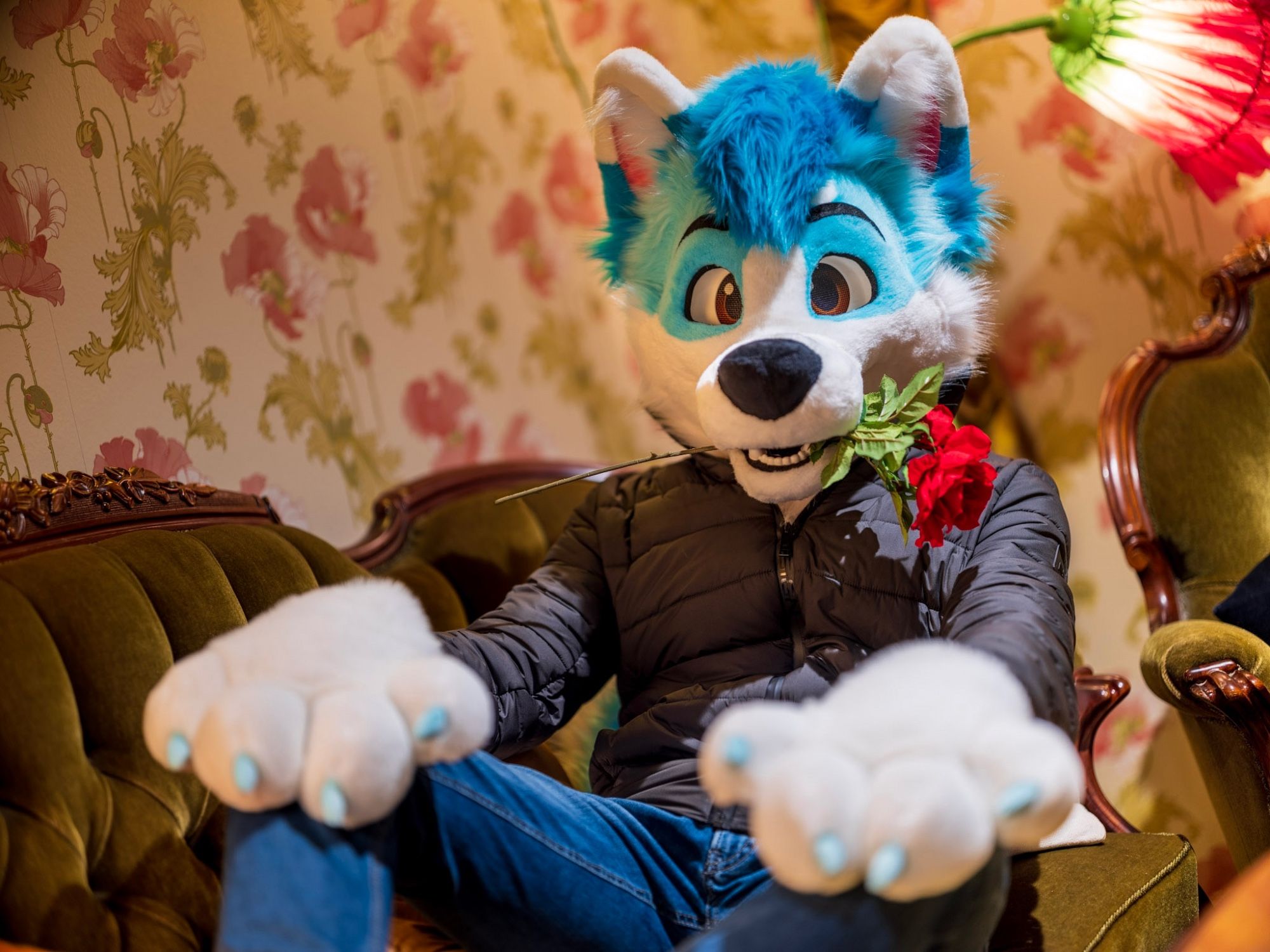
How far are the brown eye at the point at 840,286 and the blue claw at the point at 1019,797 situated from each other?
1.96 ft

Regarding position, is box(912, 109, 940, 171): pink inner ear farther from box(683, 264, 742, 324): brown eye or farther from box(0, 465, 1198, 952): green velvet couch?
box(0, 465, 1198, 952): green velvet couch

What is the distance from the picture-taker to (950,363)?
119 centimetres

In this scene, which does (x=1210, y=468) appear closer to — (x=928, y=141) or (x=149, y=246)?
(x=928, y=141)

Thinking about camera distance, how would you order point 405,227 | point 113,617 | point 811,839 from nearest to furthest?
point 811,839
point 113,617
point 405,227

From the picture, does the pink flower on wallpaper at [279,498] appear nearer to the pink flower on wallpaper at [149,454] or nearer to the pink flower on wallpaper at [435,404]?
the pink flower on wallpaper at [149,454]

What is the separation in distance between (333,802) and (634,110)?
837 mm

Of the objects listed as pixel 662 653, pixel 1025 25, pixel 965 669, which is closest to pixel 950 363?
pixel 662 653

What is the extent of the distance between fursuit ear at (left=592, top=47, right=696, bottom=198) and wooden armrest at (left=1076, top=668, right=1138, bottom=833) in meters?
0.93

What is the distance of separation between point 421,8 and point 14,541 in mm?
1219

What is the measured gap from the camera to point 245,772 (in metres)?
0.68

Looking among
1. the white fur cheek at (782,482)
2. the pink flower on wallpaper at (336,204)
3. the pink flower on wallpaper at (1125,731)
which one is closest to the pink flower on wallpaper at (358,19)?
Result: the pink flower on wallpaper at (336,204)

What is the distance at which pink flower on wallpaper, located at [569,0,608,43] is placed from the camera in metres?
2.17

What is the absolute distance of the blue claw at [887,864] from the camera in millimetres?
619

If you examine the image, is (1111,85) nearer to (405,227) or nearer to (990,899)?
(405,227)
